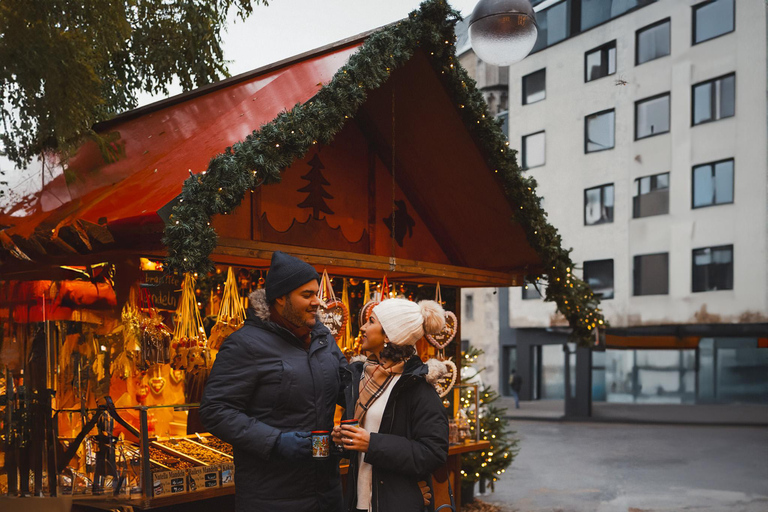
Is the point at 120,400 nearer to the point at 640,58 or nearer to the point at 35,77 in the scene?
the point at 35,77

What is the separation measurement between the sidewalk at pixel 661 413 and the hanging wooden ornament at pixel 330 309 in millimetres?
18600

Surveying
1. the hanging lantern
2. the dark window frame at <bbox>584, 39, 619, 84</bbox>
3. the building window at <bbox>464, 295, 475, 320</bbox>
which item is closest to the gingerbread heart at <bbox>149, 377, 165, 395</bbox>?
the hanging lantern

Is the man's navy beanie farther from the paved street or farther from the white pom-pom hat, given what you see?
the paved street

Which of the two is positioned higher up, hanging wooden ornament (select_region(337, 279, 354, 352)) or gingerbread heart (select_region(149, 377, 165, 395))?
hanging wooden ornament (select_region(337, 279, 354, 352))

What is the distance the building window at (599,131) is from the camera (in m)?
25.5

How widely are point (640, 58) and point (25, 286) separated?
23096mm

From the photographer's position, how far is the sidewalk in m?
22.2

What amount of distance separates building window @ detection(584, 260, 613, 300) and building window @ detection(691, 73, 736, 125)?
555cm

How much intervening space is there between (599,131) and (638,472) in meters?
15.7

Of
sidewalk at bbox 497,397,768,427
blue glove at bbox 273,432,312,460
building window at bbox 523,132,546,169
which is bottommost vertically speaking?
sidewalk at bbox 497,397,768,427

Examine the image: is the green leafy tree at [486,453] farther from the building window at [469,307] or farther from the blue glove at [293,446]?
the building window at [469,307]

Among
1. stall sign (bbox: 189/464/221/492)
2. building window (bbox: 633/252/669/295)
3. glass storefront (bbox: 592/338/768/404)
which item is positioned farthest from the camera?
glass storefront (bbox: 592/338/768/404)

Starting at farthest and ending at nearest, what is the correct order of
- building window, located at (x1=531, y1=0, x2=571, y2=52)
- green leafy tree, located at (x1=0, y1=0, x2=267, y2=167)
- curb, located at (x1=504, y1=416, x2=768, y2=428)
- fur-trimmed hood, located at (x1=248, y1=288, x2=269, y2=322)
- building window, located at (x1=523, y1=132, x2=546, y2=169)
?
building window, located at (x1=523, y1=132, x2=546, y2=169) → building window, located at (x1=531, y1=0, x2=571, y2=52) → curb, located at (x1=504, y1=416, x2=768, y2=428) → green leafy tree, located at (x1=0, y1=0, x2=267, y2=167) → fur-trimmed hood, located at (x1=248, y1=288, x2=269, y2=322)

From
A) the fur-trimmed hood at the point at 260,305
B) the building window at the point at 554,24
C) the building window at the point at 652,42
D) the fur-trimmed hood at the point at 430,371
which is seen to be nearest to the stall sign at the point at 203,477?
the fur-trimmed hood at the point at 260,305
